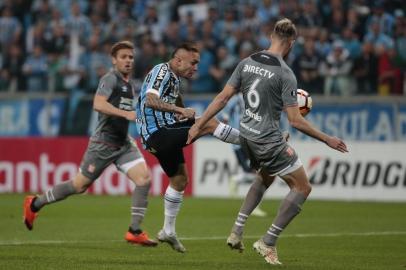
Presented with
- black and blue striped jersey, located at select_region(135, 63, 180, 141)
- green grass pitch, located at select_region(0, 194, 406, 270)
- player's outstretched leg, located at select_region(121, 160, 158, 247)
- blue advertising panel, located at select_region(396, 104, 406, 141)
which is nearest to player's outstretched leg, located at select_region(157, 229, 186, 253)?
green grass pitch, located at select_region(0, 194, 406, 270)

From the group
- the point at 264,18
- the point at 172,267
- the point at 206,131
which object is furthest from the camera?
the point at 264,18

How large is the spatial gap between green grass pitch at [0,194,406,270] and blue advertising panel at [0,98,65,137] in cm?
304

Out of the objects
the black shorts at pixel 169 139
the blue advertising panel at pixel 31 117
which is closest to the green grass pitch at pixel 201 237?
the black shorts at pixel 169 139

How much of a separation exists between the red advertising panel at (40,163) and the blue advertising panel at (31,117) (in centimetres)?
75

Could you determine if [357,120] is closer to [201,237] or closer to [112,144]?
[201,237]

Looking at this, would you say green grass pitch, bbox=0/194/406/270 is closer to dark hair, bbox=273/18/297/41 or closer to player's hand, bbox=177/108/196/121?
player's hand, bbox=177/108/196/121

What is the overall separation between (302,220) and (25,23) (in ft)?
42.8

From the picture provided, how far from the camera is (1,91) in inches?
982

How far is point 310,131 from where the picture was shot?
9906mm

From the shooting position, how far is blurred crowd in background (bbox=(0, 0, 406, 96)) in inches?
886

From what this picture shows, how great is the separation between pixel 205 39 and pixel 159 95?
43.7 ft

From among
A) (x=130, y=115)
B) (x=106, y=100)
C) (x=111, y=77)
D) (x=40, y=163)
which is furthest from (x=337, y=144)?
(x=40, y=163)

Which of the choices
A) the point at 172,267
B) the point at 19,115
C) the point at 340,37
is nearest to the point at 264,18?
the point at 340,37

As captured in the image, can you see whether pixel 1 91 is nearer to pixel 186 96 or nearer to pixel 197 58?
pixel 186 96
